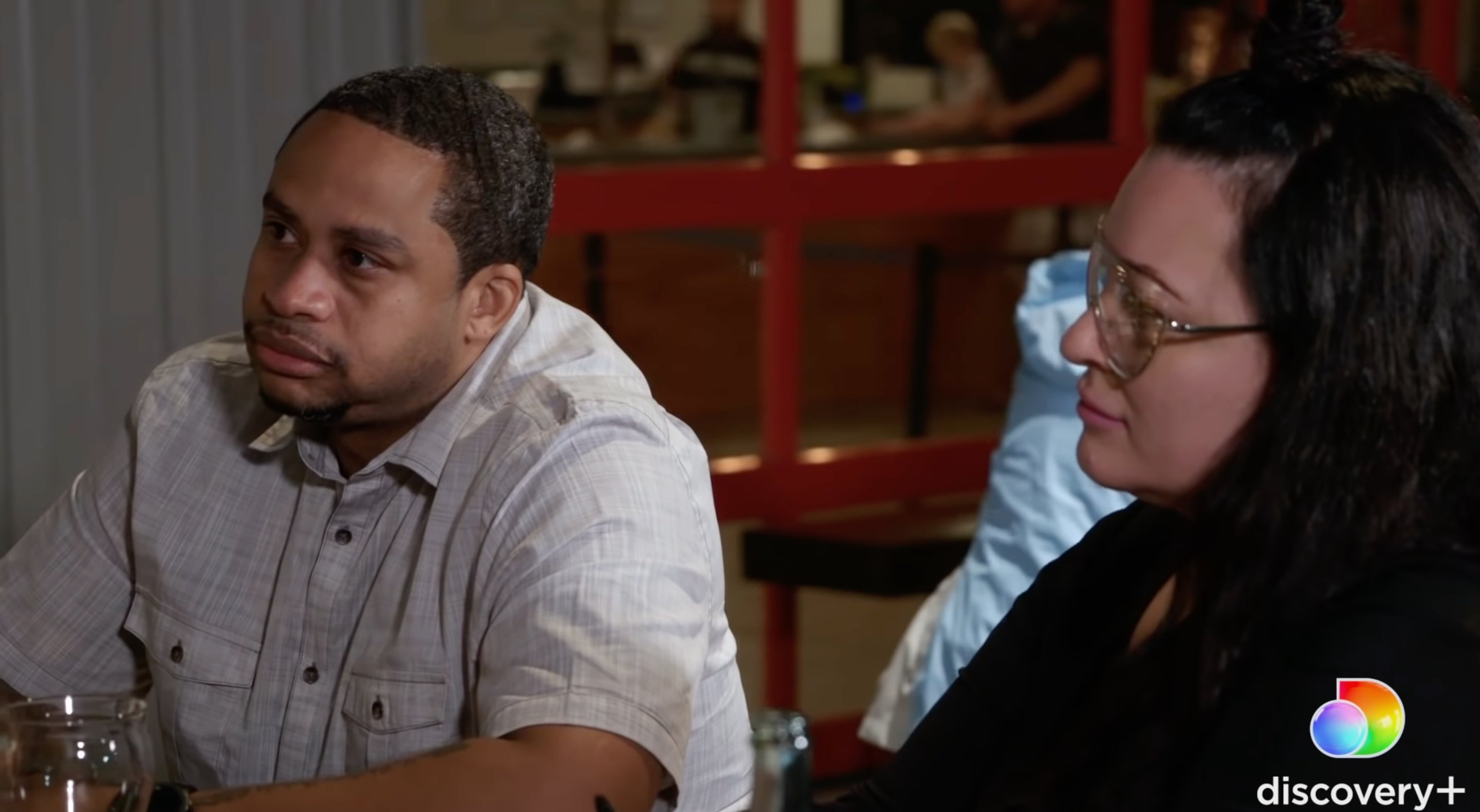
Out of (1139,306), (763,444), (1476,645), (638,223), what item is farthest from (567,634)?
(763,444)

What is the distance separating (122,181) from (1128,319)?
1541 millimetres

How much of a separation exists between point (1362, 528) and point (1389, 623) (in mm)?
56

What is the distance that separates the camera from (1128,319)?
A: 120cm

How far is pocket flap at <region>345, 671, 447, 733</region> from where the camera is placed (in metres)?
1.52

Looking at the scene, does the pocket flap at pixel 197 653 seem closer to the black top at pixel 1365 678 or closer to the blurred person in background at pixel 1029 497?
the black top at pixel 1365 678

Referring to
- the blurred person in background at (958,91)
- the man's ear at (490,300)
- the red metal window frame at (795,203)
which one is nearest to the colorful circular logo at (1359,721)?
the man's ear at (490,300)

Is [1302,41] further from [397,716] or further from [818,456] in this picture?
[818,456]

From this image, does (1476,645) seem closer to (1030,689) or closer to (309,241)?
(1030,689)

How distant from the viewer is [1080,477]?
270 cm

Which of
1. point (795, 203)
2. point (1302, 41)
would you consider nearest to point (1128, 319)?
point (1302, 41)

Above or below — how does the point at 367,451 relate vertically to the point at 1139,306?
below

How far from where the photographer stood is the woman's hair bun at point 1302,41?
3.82 ft

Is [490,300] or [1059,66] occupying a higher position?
[1059,66]

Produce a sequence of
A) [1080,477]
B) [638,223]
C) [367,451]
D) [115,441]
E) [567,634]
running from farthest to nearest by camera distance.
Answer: [638,223], [1080,477], [115,441], [367,451], [567,634]
